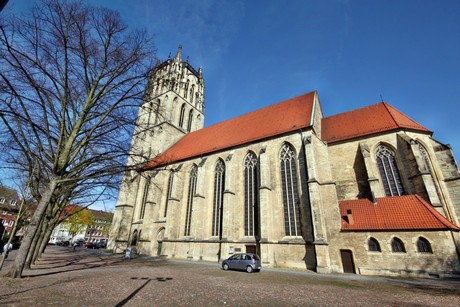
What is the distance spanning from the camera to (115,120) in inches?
377

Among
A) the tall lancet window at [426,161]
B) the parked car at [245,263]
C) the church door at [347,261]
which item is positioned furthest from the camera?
the tall lancet window at [426,161]

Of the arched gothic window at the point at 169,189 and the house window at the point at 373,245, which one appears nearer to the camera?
the house window at the point at 373,245

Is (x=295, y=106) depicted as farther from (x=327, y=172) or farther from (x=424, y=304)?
(x=424, y=304)

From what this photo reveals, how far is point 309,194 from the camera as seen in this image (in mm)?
14617

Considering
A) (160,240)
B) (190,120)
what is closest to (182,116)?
(190,120)

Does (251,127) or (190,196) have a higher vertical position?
(251,127)

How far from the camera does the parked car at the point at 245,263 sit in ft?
41.5

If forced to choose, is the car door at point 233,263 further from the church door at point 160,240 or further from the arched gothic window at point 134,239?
the arched gothic window at point 134,239

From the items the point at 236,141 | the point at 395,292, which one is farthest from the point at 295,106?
the point at 395,292

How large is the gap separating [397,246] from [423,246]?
114 centimetres

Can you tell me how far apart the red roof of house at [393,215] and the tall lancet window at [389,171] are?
1611mm

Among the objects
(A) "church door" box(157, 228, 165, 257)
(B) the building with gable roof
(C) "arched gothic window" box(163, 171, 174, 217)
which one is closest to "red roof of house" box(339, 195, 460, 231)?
(B) the building with gable roof

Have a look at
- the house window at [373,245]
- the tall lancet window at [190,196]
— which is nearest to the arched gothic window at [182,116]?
the tall lancet window at [190,196]

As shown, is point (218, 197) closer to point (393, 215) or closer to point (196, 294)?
point (393, 215)
